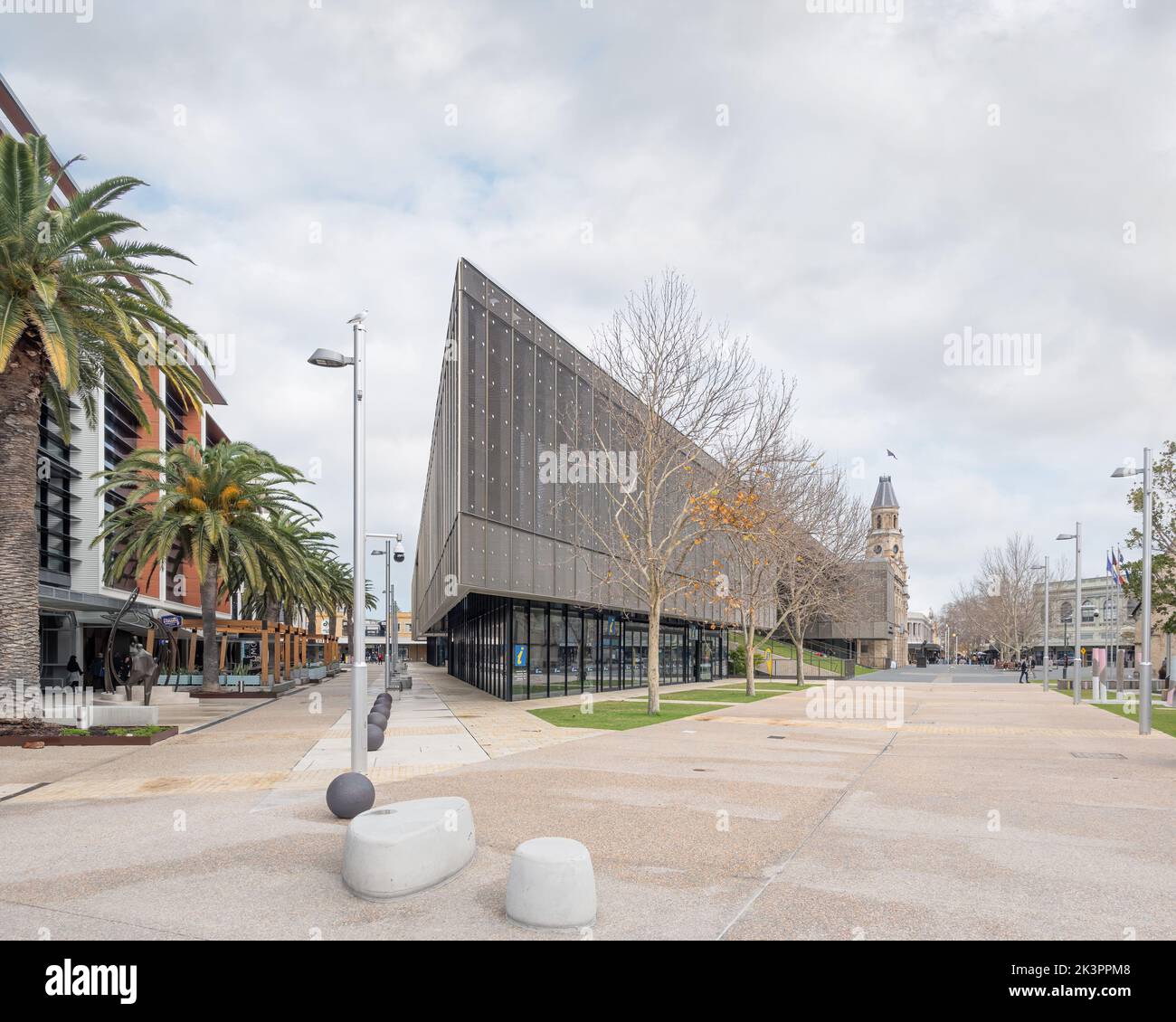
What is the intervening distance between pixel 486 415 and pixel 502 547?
12.7 ft

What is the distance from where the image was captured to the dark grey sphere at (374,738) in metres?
15.8

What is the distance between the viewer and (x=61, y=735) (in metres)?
17.3

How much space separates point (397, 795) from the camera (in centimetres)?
1131

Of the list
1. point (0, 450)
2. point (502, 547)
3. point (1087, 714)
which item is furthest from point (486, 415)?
point (1087, 714)

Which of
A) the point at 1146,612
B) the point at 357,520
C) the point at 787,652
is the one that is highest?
the point at 357,520

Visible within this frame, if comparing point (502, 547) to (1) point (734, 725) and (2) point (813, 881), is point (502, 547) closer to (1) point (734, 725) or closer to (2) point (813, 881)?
(1) point (734, 725)

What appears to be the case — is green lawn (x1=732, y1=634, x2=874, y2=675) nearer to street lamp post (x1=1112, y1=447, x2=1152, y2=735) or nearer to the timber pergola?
the timber pergola

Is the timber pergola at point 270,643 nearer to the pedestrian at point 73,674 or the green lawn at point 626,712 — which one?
the pedestrian at point 73,674

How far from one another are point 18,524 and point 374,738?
28.7 ft

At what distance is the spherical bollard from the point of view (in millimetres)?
9594

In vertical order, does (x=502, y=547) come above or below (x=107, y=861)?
above

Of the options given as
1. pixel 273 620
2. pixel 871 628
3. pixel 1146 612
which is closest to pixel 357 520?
pixel 1146 612

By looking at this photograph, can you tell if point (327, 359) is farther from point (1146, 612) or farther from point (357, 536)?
point (1146, 612)

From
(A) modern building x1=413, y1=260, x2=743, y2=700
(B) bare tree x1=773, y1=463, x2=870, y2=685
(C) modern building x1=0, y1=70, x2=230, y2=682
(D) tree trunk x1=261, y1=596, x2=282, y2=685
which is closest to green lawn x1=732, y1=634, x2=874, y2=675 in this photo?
(B) bare tree x1=773, y1=463, x2=870, y2=685
